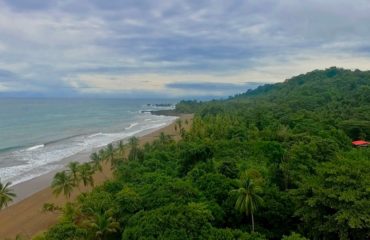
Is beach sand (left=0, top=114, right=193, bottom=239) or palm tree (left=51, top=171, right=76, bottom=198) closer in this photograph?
beach sand (left=0, top=114, right=193, bottom=239)

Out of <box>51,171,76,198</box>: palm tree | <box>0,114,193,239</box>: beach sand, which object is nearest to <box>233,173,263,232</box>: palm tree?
<box>0,114,193,239</box>: beach sand

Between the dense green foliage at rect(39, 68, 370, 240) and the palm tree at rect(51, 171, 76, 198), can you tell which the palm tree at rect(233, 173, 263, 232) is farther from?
the palm tree at rect(51, 171, 76, 198)

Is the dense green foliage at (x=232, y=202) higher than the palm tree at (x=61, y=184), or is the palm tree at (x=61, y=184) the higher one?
the dense green foliage at (x=232, y=202)

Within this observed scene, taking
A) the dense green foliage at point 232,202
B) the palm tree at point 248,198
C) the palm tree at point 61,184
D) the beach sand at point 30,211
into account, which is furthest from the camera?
the palm tree at point 61,184

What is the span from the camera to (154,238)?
2464 cm

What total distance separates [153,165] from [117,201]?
15.1 m

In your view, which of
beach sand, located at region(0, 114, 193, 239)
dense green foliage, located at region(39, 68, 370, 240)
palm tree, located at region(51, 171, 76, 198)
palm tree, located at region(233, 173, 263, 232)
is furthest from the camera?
palm tree, located at region(51, 171, 76, 198)

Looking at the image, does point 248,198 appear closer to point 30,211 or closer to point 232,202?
point 232,202

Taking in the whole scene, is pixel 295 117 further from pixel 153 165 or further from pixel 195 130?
pixel 153 165

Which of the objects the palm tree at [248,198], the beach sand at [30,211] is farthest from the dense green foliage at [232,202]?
the beach sand at [30,211]

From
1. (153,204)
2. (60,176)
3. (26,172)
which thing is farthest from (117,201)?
(26,172)

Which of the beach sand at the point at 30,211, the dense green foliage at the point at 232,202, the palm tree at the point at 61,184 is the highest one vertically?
the dense green foliage at the point at 232,202

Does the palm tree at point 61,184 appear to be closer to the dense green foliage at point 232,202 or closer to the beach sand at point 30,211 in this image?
the beach sand at point 30,211

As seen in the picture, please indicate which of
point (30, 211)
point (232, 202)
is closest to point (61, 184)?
point (30, 211)
